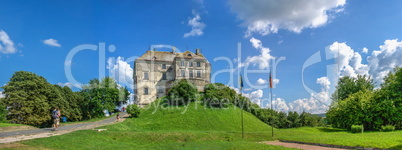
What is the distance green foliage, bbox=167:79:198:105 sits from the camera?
141 feet

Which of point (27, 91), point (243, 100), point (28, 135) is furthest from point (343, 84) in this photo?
point (27, 91)

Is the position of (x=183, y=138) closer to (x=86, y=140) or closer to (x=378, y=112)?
(x=86, y=140)

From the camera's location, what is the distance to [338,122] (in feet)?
112

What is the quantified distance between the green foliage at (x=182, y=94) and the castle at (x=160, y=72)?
410 inches

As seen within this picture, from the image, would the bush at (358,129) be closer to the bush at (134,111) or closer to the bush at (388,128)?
the bush at (388,128)

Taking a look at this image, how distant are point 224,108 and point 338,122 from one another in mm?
18091

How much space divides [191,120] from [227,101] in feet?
36.0

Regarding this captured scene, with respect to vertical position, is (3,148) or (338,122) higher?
(3,148)

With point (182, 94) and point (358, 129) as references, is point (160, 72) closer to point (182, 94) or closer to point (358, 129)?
point (182, 94)

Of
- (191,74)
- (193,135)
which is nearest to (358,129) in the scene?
(193,135)

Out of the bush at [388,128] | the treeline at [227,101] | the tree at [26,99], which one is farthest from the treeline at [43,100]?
the bush at [388,128]

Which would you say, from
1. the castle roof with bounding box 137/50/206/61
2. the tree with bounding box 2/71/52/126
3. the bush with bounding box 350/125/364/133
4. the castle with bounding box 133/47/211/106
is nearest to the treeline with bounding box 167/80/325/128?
the castle with bounding box 133/47/211/106

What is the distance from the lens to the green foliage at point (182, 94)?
1688 inches

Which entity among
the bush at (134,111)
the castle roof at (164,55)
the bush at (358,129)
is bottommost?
the bush at (358,129)
